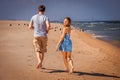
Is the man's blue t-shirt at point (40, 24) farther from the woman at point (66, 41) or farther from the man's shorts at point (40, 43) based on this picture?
the woman at point (66, 41)

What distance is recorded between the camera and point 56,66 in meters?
9.98

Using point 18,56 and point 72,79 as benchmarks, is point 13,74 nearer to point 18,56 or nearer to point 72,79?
point 72,79

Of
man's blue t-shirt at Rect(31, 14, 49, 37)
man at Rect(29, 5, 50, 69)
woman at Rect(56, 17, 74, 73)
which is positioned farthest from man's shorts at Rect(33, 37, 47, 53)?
woman at Rect(56, 17, 74, 73)

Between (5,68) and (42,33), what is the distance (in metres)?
1.50

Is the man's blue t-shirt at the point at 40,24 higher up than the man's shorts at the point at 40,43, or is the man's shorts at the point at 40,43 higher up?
the man's blue t-shirt at the point at 40,24

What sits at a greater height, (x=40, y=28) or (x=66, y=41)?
(x=40, y=28)

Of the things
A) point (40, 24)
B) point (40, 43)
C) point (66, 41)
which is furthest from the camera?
point (40, 43)

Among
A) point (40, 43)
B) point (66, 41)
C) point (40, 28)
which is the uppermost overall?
point (40, 28)

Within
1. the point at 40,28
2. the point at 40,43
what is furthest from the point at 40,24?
the point at 40,43

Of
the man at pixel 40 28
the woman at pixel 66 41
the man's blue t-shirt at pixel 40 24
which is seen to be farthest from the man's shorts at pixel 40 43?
the woman at pixel 66 41

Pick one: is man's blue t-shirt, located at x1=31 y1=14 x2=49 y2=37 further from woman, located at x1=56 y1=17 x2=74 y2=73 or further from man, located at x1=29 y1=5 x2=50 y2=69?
woman, located at x1=56 y1=17 x2=74 y2=73

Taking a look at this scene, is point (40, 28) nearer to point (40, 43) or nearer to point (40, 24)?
point (40, 24)

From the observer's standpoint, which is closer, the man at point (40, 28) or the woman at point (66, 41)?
the woman at point (66, 41)

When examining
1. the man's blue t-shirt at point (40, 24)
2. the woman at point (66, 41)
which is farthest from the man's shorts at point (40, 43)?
the woman at point (66, 41)
